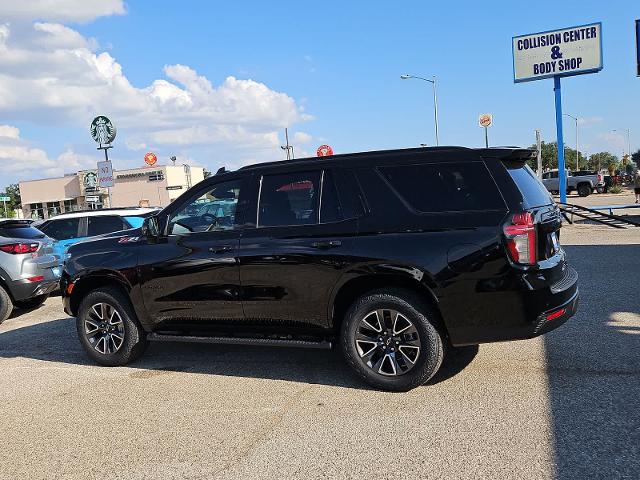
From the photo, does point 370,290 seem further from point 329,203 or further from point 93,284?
point 93,284

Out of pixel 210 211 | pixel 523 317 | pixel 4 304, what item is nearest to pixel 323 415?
pixel 523 317

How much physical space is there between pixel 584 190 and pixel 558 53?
1883cm

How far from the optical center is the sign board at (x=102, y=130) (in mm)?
20169

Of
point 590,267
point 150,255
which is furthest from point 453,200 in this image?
point 590,267

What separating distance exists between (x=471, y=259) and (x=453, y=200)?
19.9 inches

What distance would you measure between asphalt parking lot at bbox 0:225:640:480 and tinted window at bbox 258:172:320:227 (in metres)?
1.45

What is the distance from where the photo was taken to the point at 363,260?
4547mm

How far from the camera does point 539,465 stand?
10.7 feet

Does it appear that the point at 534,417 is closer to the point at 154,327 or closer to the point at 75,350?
the point at 154,327

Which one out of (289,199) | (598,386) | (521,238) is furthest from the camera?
(289,199)

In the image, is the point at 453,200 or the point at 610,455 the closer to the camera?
the point at 610,455

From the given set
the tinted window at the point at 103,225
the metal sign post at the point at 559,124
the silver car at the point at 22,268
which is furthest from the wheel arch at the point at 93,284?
the metal sign post at the point at 559,124

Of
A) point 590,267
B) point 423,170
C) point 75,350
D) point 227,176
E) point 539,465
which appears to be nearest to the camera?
point 539,465

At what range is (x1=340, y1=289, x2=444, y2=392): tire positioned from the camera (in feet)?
14.6
